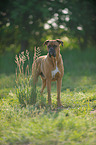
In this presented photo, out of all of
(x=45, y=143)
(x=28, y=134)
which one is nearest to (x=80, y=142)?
(x=45, y=143)

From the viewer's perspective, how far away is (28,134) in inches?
138

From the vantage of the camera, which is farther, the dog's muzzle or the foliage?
the foliage

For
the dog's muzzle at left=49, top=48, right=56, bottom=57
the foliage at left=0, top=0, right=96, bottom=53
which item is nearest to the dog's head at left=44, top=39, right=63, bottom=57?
the dog's muzzle at left=49, top=48, right=56, bottom=57

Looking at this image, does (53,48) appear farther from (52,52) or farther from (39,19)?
(39,19)

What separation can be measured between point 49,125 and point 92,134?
813mm

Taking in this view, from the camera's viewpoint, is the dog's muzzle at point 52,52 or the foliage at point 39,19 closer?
the dog's muzzle at point 52,52

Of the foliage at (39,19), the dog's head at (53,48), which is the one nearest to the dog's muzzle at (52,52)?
the dog's head at (53,48)

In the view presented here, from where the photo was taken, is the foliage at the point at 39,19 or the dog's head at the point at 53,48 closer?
the dog's head at the point at 53,48

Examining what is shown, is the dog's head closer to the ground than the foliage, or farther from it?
closer to the ground

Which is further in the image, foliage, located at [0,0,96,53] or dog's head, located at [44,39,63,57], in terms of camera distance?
foliage, located at [0,0,96,53]

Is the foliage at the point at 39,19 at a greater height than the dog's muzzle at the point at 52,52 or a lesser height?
greater

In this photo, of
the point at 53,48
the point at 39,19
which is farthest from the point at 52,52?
the point at 39,19

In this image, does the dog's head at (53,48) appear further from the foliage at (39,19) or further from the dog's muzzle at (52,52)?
the foliage at (39,19)

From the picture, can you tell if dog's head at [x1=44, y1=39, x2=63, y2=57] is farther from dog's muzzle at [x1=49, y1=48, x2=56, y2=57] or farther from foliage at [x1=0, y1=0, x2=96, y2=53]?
foliage at [x1=0, y1=0, x2=96, y2=53]
